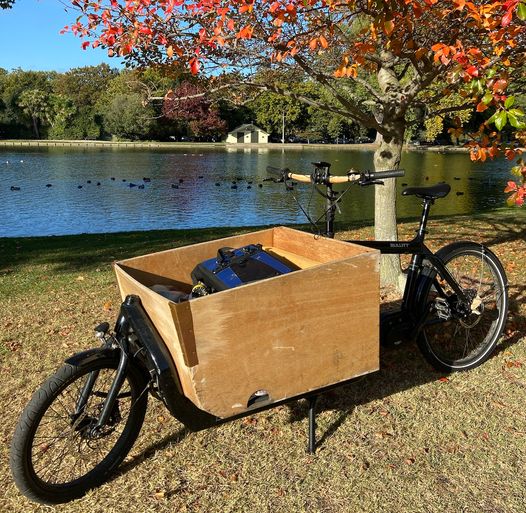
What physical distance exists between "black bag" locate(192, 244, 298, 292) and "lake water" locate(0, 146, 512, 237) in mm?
8592

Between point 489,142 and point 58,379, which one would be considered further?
Result: point 489,142

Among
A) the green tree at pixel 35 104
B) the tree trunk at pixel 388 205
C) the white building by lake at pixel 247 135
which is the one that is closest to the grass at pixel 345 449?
the tree trunk at pixel 388 205

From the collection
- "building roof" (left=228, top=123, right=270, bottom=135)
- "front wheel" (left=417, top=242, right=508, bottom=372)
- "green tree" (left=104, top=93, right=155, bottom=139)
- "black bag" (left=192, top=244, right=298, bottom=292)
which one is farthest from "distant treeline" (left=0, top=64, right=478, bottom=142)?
"black bag" (left=192, top=244, right=298, bottom=292)

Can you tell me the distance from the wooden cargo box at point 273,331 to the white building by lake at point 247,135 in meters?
80.3

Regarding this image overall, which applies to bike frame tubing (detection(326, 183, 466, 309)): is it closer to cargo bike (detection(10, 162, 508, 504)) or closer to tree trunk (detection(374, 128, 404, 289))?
cargo bike (detection(10, 162, 508, 504))

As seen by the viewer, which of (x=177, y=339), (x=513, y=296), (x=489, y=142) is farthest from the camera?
(x=513, y=296)

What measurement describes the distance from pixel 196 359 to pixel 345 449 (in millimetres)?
1257

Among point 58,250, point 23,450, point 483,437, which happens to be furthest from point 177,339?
point 58,250

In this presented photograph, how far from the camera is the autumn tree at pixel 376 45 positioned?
3.64 meters

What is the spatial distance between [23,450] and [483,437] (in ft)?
8.69

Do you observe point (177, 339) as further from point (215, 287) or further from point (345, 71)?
point (345, 71)

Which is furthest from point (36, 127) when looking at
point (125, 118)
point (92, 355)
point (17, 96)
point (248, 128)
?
point (92, 355)

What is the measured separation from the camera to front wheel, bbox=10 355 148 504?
2.64m

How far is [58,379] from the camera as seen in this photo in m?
2.65
